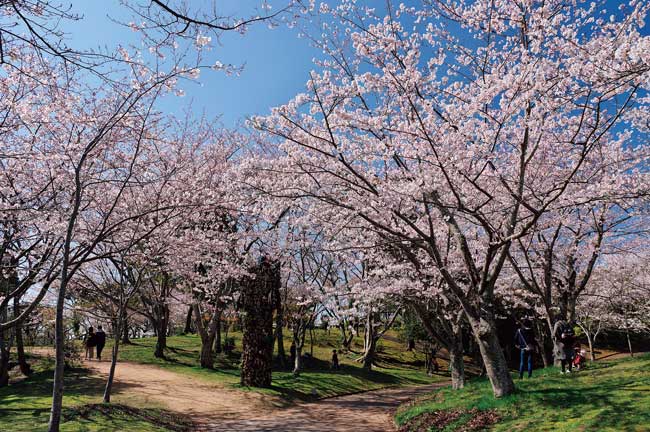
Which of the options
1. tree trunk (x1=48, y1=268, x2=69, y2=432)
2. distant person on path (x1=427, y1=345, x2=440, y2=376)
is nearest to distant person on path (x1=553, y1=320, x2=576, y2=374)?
tree trunk (x1=48, y1=268, x2=69, y2=432)

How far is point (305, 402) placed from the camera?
616 inches

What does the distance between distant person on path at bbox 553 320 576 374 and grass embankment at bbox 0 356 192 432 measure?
419 inches

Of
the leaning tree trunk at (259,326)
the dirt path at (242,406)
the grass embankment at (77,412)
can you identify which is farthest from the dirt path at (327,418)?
the leaning tree trunk at (259,326)

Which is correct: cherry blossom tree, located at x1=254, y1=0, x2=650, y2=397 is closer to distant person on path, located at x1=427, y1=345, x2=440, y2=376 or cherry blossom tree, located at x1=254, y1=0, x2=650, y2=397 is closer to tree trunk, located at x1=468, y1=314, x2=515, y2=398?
tree trunk, located at x1=468, y1=314, x2=515, y2=398

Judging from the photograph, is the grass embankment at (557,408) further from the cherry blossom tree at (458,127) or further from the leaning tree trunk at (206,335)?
the leaning tree trunk at (206,335)

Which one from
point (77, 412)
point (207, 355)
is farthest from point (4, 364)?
point (207, 355)

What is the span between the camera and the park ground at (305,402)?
7773mm

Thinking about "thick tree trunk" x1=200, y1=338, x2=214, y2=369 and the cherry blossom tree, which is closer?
the cherry blossom tree

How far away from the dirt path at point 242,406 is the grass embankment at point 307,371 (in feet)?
3.58

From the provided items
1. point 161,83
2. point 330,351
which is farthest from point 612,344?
point 161,83

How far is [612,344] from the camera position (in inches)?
1582

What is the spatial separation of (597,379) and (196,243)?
1085cm

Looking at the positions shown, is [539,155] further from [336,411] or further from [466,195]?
[336,411]

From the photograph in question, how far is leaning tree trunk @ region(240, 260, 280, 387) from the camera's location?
651 inches
